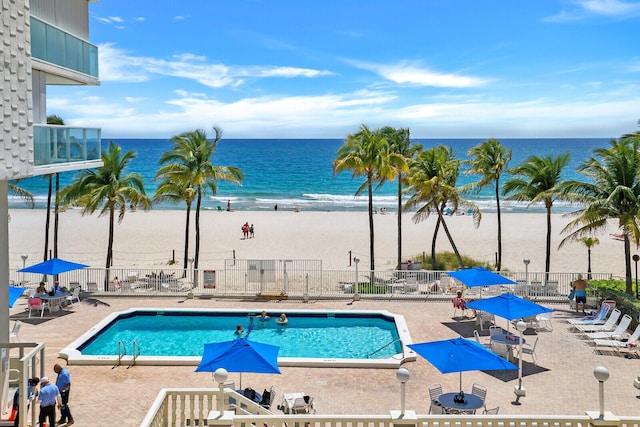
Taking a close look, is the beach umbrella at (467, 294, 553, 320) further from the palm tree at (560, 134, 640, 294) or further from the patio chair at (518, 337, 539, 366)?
the palm tree at (560, 134, 640, 294)

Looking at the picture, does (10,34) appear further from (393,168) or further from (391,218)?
(391,218)

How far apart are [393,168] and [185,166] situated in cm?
1011

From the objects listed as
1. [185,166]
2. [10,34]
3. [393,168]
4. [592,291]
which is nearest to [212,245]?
[185,166]

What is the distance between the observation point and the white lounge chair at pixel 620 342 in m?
18.0

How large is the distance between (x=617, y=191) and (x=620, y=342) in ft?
20.3

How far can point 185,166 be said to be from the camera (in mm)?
29594

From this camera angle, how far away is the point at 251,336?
2142 centimetres

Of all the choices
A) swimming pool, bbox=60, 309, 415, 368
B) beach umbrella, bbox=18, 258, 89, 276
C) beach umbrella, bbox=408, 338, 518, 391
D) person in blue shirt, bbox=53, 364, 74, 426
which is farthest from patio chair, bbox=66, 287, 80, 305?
beach umbrella, bbox=408, 338, 518, 391

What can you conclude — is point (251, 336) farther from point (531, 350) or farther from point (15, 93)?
point (15, 93)

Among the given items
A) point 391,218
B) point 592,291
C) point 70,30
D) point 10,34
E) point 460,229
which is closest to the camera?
point 10,34

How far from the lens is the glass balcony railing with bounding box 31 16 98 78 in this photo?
1420 centimetres

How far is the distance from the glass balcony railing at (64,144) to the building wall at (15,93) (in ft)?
3.50

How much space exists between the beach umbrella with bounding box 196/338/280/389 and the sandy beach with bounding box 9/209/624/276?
19.8 m

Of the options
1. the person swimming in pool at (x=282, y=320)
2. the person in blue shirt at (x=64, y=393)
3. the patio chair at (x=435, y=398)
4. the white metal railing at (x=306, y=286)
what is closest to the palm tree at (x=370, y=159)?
the white metal railing at (x=306, y=286)
